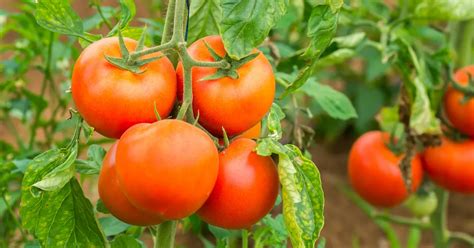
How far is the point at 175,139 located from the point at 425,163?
3.80ft

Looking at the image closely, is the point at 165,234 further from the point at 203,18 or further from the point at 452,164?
the point at 452,164

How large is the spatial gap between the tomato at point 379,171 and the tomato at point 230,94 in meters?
1.00

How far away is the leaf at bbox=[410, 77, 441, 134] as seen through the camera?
1.66 m

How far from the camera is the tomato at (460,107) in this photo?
5.86 feet

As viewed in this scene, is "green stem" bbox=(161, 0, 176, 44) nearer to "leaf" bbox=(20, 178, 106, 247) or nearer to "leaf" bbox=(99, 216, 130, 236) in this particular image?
"leaf" bbox=(20, 178, 106, 247)

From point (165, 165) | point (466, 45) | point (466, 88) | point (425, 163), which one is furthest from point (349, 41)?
point (165, 165)

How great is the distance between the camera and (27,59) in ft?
5.64

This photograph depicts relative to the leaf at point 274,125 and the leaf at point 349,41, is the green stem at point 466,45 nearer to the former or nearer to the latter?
the leaf at point 349,41

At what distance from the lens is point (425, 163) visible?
191 centimetres

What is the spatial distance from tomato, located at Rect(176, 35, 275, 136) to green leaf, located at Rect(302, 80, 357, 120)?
1.76ft

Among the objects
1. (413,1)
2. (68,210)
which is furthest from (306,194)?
(413,1)

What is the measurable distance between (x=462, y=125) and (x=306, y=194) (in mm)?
979

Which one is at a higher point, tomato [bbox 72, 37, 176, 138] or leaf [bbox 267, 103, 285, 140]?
tomato [bbox 72, 37, 176, 138]

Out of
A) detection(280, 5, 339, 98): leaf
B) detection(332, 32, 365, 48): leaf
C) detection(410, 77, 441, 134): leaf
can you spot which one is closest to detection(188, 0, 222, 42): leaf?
detection(280, 5, 339, 98): leaf
